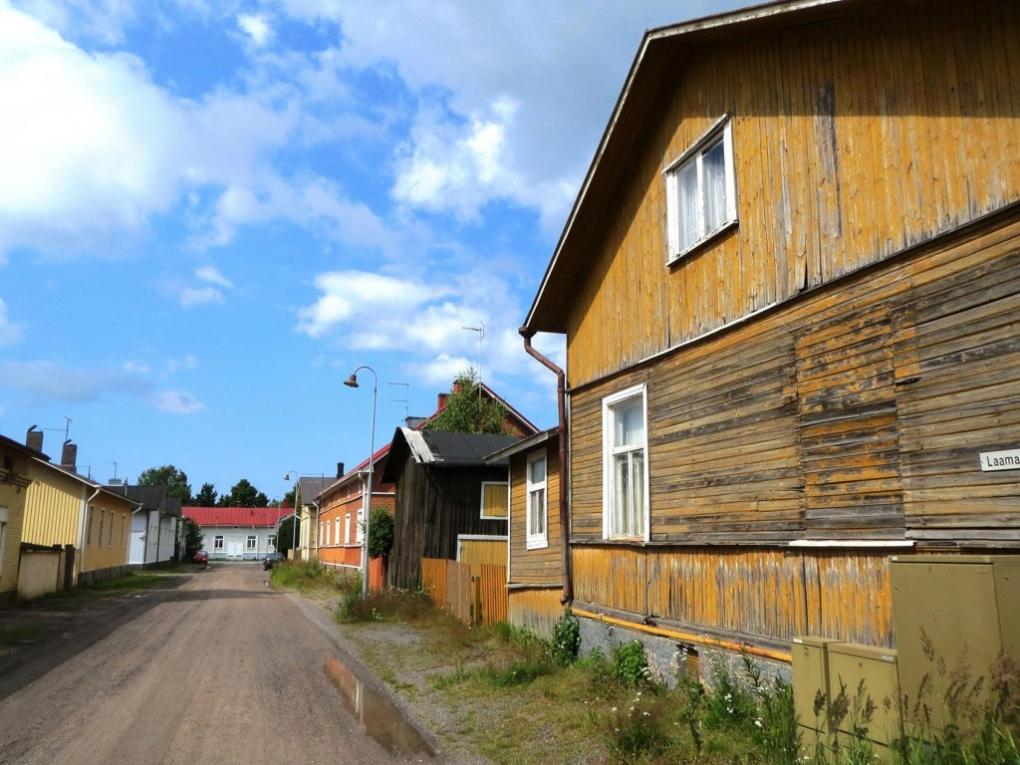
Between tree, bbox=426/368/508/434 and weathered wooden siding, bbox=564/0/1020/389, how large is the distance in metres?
29.0

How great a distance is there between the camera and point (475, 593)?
53.8 feet

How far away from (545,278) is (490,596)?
6.90 m

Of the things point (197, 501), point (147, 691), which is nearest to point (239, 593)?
point (147, 691)

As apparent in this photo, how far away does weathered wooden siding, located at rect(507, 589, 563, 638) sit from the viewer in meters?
12.4

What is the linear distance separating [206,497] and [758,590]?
149 m

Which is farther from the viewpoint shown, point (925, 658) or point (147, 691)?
point (147, 691)

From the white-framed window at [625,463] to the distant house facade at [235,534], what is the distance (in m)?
95.8

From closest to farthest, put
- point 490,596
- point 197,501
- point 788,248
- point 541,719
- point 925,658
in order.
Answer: point 925,658 < point 788,248 < point 541,719 < point 490,596 < point 197,501

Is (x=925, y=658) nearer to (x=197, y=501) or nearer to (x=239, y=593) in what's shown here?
(x=239, y=593)

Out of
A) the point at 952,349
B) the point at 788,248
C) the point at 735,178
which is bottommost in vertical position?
the point at 952,349

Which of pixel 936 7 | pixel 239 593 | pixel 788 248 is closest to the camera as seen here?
pixel 936 7

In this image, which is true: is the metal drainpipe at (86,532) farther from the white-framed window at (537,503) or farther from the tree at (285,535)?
the tree at (285,535)

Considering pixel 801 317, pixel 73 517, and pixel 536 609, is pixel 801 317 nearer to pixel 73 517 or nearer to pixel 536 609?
pixel 536 609

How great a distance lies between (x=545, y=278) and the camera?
478 inches
